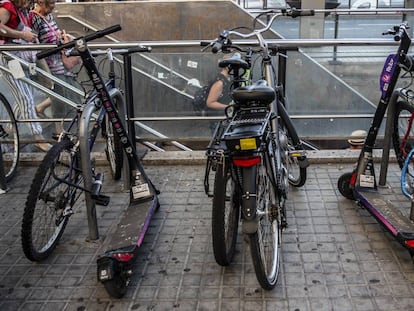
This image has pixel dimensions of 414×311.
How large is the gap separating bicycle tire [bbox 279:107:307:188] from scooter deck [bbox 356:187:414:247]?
555mm

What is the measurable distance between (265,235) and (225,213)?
0.90 feet

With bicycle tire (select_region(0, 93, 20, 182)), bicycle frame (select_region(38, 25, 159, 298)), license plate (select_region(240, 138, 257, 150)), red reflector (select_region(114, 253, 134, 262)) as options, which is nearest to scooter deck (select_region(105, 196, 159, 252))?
bicycle frame (select_region(38, 25, 159, 298))

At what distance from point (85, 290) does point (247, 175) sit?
47.4 inches

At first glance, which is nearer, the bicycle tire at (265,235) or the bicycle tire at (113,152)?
the bicycle tire at (265,235)

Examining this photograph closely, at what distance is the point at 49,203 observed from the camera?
347 centimetres

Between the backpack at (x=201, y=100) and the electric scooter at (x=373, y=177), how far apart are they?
5.68 ft

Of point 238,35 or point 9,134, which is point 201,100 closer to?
point 238,35

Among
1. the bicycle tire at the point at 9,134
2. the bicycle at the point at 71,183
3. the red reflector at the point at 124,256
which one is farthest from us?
the bicycle tire at the point at 9,134

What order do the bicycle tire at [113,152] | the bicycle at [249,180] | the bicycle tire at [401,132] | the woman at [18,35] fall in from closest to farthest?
1. the bicycle at [249,180]
2. the bicycle tire at [401,132]
3. the bicycle tire at [113,152]
4. the woman at [18,35]

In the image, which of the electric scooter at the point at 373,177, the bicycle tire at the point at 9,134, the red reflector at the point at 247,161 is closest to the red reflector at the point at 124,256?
the red reflector at the point at 247,161

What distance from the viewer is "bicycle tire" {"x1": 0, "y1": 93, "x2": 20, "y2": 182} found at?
190 inches

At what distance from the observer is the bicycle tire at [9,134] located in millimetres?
4820

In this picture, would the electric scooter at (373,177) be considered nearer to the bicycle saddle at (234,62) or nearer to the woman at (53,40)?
the bicycle saddle at (234,62)

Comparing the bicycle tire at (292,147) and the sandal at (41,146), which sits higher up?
the bicycle tire at (292,147)
